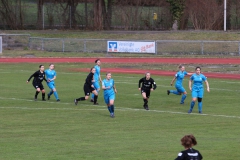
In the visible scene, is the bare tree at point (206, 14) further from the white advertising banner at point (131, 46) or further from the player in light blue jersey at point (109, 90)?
the player in light blue jersey at point (109, 90)

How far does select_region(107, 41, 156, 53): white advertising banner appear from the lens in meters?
56.2

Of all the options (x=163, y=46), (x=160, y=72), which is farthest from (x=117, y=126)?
(x=163, y=46)

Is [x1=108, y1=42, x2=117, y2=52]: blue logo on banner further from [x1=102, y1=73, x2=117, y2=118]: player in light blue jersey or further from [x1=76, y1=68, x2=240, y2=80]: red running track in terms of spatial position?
[x1=102, y1=73, x2=117, y2=118]: player in light blue jersey

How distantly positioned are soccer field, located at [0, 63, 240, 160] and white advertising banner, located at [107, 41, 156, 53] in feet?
68.0

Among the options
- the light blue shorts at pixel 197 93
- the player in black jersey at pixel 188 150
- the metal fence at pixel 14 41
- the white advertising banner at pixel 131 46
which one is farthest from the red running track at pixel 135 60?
the player in black jersey at pixel 188 150

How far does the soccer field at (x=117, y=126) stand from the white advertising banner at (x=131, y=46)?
2074cm

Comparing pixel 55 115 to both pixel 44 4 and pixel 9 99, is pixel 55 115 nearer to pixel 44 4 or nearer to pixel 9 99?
pixel 9 99

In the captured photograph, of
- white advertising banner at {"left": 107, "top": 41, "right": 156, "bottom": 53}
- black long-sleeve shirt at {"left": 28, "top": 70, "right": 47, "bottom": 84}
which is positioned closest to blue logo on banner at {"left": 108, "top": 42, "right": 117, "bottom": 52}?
white advertising banner at {"left": 107, "top": 41, "right": 156, "bottom": 53}

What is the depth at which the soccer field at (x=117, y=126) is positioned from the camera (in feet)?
57.0

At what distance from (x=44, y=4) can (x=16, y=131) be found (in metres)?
56.3

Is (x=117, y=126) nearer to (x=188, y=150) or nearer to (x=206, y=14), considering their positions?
(x=188, y=150)

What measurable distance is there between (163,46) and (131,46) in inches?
119

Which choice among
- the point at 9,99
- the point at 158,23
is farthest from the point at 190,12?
the point at 9,99

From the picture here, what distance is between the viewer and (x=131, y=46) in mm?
56844
